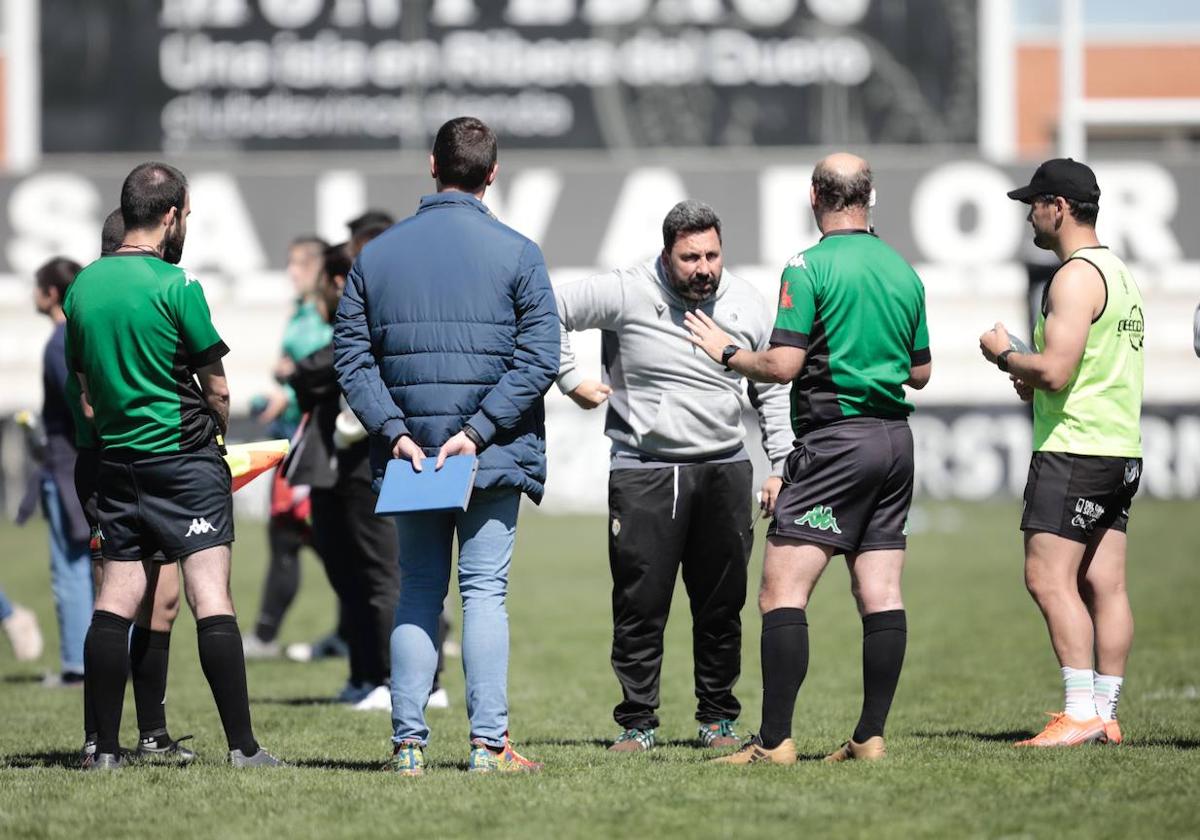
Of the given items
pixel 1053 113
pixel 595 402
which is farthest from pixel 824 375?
pixel 1053 113

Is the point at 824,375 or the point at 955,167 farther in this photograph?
the point at 955,167

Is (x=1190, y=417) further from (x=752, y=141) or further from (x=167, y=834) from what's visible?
(x=167, y=834)

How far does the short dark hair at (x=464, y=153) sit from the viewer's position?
5.69 metres

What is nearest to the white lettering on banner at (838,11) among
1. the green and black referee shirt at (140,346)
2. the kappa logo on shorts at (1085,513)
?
the kappa logo on shorts at (1085,513)

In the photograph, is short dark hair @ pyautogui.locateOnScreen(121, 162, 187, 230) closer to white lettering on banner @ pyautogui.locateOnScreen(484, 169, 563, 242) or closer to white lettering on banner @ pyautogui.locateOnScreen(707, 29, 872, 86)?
white lettering on banner @ pyautogui.locateOnScreen(484, 169, 563, 242)

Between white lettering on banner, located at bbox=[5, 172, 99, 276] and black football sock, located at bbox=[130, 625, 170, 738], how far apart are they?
16.6 m

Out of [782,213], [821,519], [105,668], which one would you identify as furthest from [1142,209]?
[105,668]

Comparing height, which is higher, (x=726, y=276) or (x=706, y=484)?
(x=726, y=276)

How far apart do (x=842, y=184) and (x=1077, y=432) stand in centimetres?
128

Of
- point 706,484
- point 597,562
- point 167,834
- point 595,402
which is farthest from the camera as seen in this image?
point 597,562

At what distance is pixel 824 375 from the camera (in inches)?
226

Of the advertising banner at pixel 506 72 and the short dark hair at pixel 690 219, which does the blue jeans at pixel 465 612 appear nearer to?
the short dark hair at pixel 690 219

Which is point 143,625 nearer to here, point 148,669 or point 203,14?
point 148,669

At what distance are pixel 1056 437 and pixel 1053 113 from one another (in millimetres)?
32186
